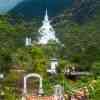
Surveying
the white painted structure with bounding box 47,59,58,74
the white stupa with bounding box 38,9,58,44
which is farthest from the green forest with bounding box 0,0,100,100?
the white stupa with bounding box 38,9,58,44

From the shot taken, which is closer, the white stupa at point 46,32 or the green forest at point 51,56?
the green forest at point 51,56

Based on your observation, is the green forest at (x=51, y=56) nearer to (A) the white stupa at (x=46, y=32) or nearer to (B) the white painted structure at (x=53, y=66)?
(B) the white painted structure at (x=53, y=66)

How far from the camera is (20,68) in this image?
1412cm

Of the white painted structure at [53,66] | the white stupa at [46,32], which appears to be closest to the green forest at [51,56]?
the white painted structure at [53,66]

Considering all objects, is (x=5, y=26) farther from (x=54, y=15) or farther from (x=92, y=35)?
(x=54, y=15)

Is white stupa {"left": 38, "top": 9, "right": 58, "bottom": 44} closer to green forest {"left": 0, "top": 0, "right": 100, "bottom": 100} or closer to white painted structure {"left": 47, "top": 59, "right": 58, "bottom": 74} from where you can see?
green forest {"left": 0, "top": 0, "right": 100, "bottom": 100}

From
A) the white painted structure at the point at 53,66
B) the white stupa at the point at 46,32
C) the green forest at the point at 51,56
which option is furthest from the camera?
the white stupa at the point at 46,32

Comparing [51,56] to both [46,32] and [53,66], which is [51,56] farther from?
[46,32]

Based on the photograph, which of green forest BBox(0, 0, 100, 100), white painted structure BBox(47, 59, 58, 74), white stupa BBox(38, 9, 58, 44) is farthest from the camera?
white stupa BBox(38, 9, 58, 44)

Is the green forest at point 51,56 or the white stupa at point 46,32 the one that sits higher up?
the white stupa at point 46,32

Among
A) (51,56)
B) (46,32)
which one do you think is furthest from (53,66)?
(46,32)

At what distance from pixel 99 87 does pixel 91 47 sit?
18.9 ft

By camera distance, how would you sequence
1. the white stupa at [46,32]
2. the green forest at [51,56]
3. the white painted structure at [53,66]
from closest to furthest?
1. the green forest at [51,56]
2. the white painted structure at [53,66]
3. the white stupa at [46,32]

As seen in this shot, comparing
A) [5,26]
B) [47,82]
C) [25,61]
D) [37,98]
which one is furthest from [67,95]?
[5,26]
